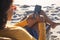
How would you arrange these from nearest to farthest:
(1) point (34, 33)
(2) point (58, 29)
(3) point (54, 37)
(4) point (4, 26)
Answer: (4) point (4, 26), (1) point (34, 33), (3) point (54, 37), (2) point (58, 29)

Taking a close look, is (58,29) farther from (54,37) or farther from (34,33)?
(34,33)

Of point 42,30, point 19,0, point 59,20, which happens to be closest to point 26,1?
point 19,0

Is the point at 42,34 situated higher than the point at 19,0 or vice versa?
the point at 42,34

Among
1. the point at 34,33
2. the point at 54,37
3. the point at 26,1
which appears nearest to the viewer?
the point at 34,33

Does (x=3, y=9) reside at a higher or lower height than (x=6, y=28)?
higher

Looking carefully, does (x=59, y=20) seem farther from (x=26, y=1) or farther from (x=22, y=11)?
(x=26, y=1)

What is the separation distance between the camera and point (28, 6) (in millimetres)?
8000

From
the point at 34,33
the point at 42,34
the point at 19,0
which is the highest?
the point at 42,34

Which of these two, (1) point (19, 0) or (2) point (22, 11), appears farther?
(1) point (19, 0)

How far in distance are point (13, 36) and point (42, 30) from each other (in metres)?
0.96

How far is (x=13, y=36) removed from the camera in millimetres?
1855

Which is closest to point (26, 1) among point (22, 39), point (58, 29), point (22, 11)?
point (22, 11)

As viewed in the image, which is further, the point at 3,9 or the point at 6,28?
the point at 6,28

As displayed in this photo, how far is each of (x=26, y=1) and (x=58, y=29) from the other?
3.56m
